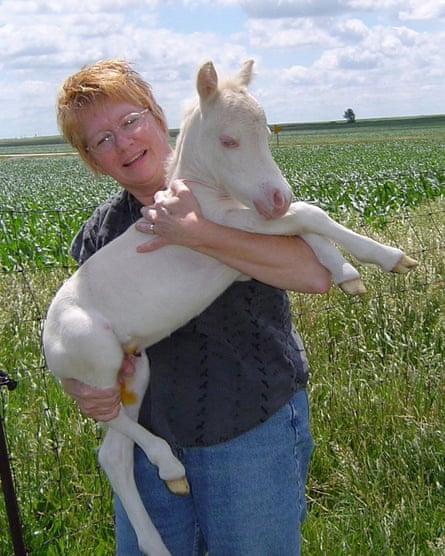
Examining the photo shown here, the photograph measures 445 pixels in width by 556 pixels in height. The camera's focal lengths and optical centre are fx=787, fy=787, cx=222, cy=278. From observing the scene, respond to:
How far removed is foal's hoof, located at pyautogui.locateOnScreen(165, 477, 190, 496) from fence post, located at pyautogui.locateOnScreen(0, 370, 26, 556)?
87 cm

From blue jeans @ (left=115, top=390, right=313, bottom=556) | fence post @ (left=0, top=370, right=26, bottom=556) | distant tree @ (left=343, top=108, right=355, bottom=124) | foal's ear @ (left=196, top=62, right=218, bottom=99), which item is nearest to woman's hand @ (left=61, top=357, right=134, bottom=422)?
blue jeans @ (left=115, top=390, right=313, bottom=556)

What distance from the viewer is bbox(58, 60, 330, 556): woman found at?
8.20 ft

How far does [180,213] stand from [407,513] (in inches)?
82.7

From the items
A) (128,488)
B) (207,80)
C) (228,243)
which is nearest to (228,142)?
(207,80)

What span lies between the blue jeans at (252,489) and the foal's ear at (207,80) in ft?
3.44

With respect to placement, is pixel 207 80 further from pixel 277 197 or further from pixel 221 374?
pixel 221 374

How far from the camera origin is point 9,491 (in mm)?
3244

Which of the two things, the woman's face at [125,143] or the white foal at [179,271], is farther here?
the woman's face at [125,143]

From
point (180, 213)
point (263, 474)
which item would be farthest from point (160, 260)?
point (263, 474)

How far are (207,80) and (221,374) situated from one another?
3.03ft

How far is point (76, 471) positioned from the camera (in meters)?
3.97

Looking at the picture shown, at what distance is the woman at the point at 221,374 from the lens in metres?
2.50

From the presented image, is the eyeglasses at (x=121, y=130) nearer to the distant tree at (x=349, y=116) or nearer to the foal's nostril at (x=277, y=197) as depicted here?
the foal's nostril at (x=277, y=197)

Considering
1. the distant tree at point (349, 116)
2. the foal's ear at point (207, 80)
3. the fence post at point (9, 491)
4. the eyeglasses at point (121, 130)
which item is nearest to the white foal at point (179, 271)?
the foal's ear at point (207, 80)
